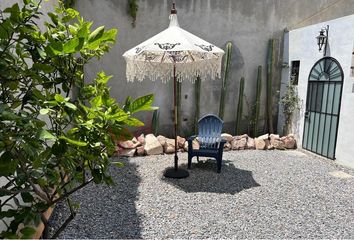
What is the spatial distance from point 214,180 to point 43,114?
4.05 meters

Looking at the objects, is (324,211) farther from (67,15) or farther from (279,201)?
(67,15)

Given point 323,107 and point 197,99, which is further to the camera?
point 197,99

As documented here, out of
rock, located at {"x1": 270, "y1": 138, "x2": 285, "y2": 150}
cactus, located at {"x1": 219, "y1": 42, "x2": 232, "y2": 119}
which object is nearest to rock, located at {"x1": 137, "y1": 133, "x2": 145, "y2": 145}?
cactus, located at {"x1": 219, "y1": 42, "x2": 232, "y2": 119}

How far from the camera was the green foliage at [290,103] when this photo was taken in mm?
6664

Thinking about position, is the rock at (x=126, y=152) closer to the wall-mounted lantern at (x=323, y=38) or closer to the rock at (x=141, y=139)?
the rock at (x=141, y=139)

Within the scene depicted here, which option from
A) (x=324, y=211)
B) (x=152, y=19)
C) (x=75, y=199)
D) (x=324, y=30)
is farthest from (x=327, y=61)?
(x=75, y=199)

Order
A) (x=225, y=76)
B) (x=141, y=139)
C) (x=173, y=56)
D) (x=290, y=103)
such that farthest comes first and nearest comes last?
(x=225, y=76) < (x=290, y=103) < (x=141, y=139) < (x=173, y=56)

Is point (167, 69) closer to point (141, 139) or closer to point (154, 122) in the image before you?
point (141, 139)

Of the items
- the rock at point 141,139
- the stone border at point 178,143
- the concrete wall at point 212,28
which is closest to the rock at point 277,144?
the stone border at point 178,143

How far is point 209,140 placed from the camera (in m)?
5.35

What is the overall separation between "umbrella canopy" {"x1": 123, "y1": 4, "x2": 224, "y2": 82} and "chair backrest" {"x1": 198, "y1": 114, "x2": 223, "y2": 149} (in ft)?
3.55

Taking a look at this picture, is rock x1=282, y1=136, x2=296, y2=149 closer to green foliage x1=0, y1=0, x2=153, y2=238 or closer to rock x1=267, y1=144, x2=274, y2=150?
rock x1=267, y1=144, x2=274, y2=150

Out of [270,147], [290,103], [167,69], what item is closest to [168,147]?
[167,69]

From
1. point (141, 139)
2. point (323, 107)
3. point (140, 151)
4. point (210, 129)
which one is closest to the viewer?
point (210, 129)
